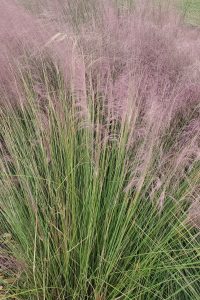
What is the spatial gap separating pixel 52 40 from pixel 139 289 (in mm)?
1258

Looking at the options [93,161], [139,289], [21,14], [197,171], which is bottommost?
[139,289]

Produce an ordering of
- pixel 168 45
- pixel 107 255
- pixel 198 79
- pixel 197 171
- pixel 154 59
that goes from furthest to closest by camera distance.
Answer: pixel 168 45 → pixel 154 59 → pixel 198 79 → pixel 197 171 → pixel 107 255

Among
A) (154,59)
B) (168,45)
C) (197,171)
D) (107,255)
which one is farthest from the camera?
(168,45)

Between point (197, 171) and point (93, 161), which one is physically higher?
point (93, 161)

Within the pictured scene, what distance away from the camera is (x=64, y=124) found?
4.87 feet

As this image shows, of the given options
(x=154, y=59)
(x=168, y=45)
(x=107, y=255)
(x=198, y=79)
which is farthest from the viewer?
(x=168, y=45)

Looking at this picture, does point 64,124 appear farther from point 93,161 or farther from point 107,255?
point 107,255

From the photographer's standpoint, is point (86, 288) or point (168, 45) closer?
point (86, 288)

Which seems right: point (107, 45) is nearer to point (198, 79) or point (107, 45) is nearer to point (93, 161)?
point (198, 79)

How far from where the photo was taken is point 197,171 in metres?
1.43

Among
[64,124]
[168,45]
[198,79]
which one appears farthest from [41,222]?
[168,45]

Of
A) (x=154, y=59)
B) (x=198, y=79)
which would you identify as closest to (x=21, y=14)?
(x=154, y=59)

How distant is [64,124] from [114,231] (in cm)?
41

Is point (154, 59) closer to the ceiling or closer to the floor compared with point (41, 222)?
closer to the ceiling
